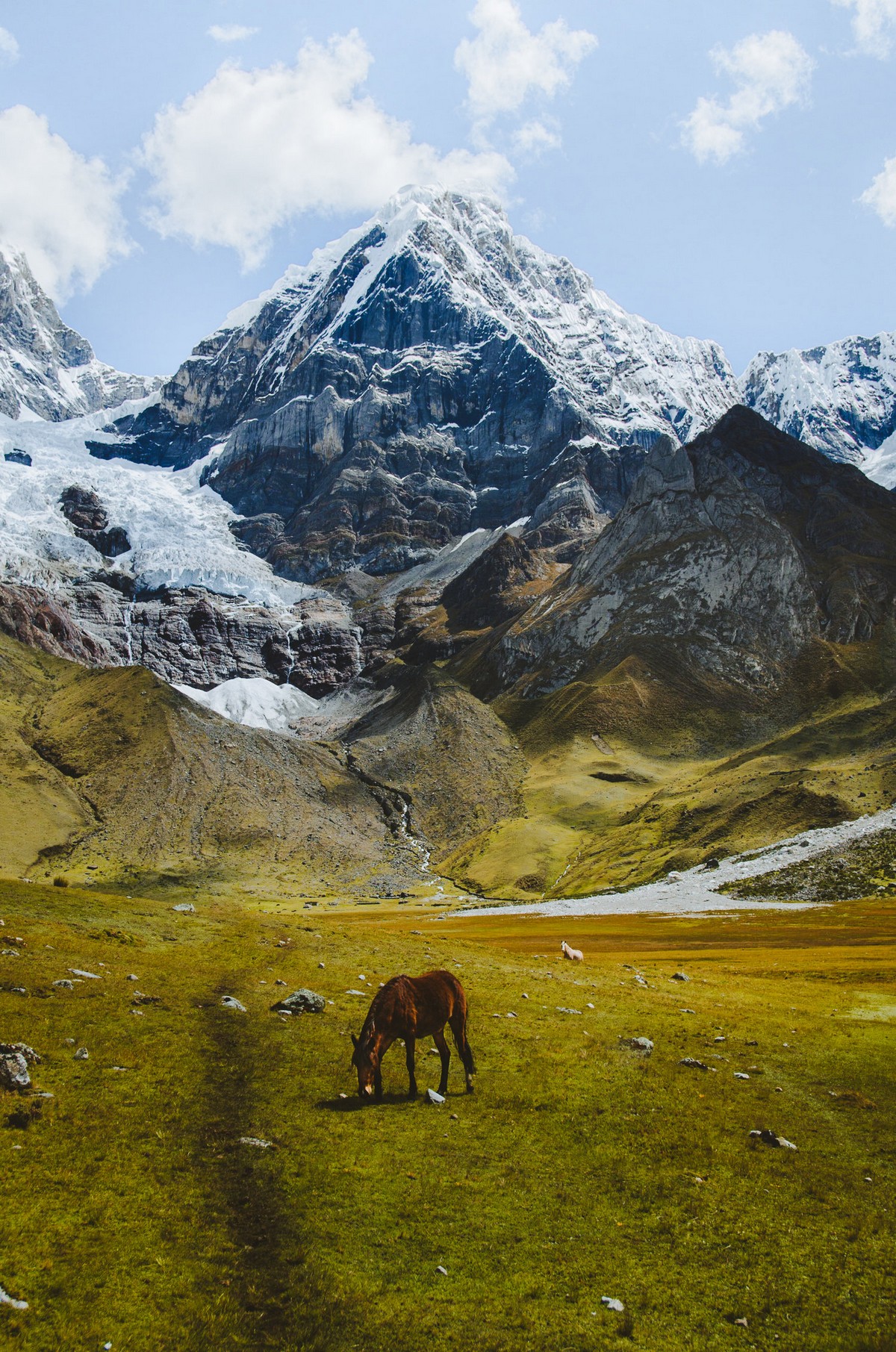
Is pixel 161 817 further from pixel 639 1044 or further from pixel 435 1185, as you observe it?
pixel 435 1185

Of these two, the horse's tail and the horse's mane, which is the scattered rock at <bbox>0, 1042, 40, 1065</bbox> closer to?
the horse's mane

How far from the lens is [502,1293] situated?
1276 cm

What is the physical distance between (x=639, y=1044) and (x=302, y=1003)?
11.5m

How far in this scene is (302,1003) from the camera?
2739 centimetres

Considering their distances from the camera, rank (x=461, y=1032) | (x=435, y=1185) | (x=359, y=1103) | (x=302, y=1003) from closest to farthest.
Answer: (x=435, y=1185) → (x=359, y=1103) → (x=461, y=1032) → (x=302, y=1003)

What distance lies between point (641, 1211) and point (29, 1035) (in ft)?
51.6

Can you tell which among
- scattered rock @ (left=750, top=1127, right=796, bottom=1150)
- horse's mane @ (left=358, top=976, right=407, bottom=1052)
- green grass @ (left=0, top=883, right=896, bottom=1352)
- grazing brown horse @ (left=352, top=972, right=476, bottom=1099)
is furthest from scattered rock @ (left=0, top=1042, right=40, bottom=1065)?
scattered rock @ (left=750, top=1127, right=796, bottom=1150)

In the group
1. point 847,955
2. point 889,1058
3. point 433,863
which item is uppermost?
point 889,1058

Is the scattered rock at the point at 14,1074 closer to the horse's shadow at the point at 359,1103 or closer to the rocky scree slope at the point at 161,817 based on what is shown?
the horse's shadow at the point at 359,1103

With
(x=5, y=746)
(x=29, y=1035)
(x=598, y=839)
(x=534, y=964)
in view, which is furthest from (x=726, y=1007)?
(x=5, y=746)

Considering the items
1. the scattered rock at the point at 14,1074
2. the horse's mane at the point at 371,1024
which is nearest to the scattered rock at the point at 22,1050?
the scattered rock at the point at 14,1074

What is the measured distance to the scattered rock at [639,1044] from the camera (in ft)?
80.7

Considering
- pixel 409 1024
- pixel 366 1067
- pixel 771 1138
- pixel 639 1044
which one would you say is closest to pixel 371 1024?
pixel 409 1024

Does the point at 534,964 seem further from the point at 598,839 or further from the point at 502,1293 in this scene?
the point at 598,839
